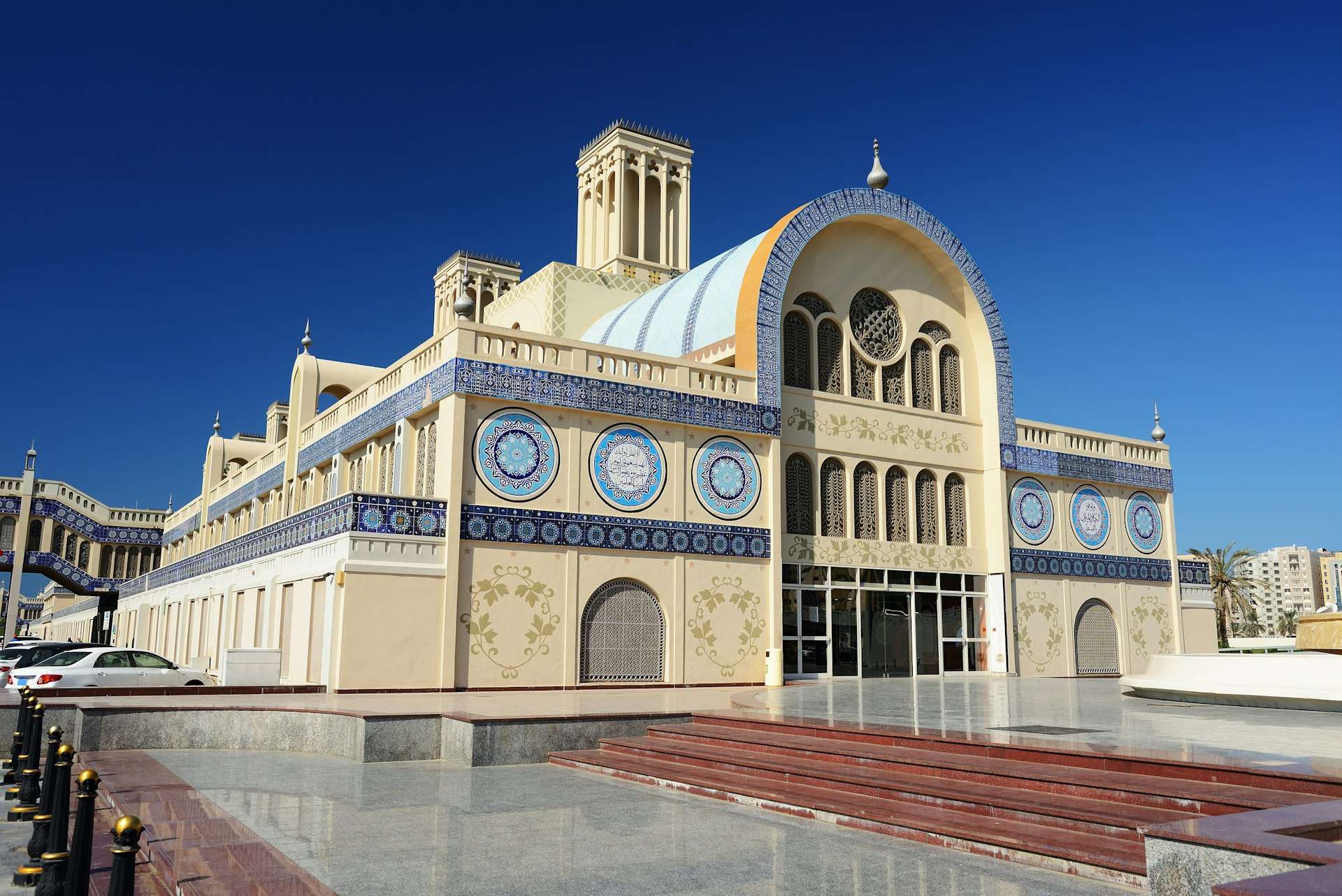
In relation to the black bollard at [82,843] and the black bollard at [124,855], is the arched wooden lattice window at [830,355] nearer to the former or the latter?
the black bollard at [82,843]

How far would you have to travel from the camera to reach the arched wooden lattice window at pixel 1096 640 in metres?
25.0

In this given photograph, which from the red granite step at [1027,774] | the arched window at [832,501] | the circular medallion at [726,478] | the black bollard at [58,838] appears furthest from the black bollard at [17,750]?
the arched window at [832,501]

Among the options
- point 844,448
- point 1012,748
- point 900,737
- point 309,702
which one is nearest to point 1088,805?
point 1012,748

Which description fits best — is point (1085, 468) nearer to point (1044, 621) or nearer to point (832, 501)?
point (1044, 621)

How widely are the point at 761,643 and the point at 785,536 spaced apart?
2.21 metres

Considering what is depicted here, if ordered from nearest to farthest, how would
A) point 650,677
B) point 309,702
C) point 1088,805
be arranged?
1. point 1088,805
2. point 309,702
3. point 650,677

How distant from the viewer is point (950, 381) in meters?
24.5

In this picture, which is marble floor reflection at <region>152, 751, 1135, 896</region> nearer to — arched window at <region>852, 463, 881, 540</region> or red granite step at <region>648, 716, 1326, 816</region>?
red granite step at <region>648, 716, 1326, 816</region>

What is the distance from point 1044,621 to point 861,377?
723cm

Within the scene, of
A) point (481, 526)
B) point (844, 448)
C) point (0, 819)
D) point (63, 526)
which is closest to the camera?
point (0, 819)

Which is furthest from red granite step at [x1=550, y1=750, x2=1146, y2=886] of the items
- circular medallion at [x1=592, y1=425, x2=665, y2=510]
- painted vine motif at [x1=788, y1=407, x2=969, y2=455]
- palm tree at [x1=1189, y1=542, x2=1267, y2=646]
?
palm tree at [x1=1189, y1=542, x2=1267, y2=646]

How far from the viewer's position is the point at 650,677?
18.7m

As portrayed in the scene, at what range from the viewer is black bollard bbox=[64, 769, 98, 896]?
4942 mm

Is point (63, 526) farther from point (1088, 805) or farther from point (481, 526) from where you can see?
point (1088, 805)
